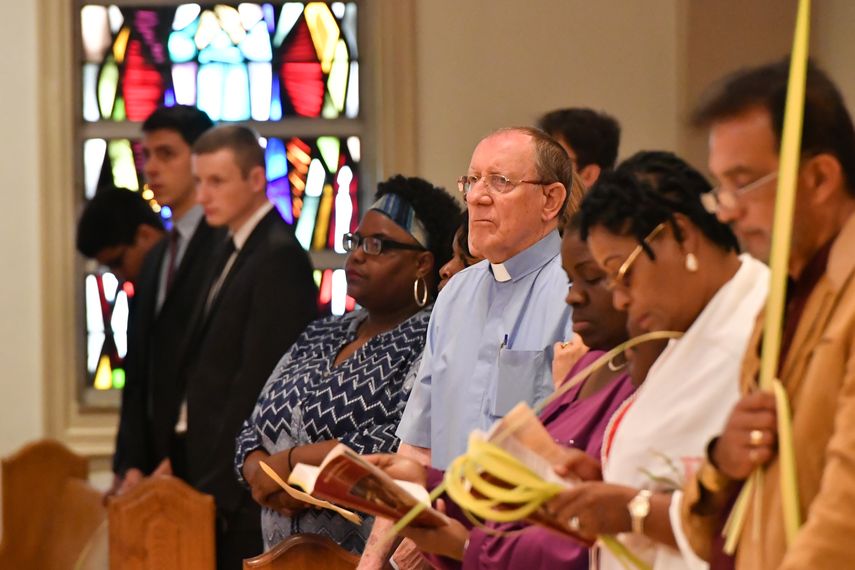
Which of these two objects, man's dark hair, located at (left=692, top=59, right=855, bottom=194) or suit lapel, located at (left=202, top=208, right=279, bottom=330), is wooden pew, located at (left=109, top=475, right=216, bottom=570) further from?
man's dark hair, located at (left=692, top=59, right=855, bottom=194)

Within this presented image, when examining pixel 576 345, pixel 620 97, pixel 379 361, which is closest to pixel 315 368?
pixel 379 361

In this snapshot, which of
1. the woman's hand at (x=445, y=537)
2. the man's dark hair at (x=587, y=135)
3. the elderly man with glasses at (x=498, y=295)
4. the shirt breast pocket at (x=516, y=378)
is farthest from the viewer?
the man's dark hair at (x=587, y=135)

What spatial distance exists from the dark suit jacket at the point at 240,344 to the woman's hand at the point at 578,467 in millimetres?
2759

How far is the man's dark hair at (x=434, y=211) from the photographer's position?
426 cm

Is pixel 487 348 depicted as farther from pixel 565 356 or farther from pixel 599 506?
pixel 599 506

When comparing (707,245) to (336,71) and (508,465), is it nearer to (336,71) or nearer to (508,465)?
(508,465)

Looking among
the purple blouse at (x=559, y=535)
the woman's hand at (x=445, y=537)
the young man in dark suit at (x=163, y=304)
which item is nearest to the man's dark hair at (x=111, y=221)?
the young man in dark suit at (x=163, y=304)

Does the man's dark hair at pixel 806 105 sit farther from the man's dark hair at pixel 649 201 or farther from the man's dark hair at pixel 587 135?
the man's dark hair at pixel 587 135

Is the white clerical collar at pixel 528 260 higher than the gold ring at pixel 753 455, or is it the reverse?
the white clerical collar at pixel 528 260

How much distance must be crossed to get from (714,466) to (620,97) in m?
4.97

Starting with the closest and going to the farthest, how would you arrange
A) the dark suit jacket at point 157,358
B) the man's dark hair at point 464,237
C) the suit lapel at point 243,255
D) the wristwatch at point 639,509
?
1. the wristwatch at point 639,509
2. the man's dark hair at point 464,237
3. the suit lapel at point 243,255
4. the dark suit jacket at point 157,358

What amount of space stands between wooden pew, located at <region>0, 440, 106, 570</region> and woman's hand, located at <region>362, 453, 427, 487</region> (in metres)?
2.67

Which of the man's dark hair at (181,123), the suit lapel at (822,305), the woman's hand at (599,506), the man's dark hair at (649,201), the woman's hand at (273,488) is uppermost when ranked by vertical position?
the man's dark hair at (181,123)

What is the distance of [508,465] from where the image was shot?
2.13 m
